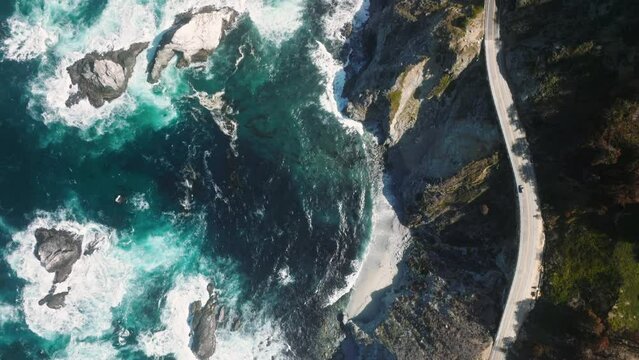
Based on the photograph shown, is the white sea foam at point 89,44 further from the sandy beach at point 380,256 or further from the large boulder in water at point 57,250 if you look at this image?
the sandy beach at point 380,256

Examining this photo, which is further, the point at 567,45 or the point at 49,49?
the point at 49,49

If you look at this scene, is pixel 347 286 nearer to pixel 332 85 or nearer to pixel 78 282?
pixel 332 85

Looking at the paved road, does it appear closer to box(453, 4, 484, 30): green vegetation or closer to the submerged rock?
box(453, 4, 484, 30): green vegetation

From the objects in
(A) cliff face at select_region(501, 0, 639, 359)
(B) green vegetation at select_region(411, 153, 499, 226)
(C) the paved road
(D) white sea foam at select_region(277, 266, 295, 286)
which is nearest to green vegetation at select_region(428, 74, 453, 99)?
(C) the paved road

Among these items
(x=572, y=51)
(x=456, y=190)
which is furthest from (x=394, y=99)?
(x=572, y=51)

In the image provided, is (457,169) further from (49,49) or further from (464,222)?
(49,49)

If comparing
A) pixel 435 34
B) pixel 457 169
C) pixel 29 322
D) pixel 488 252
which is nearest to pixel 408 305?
pixel 488 252
